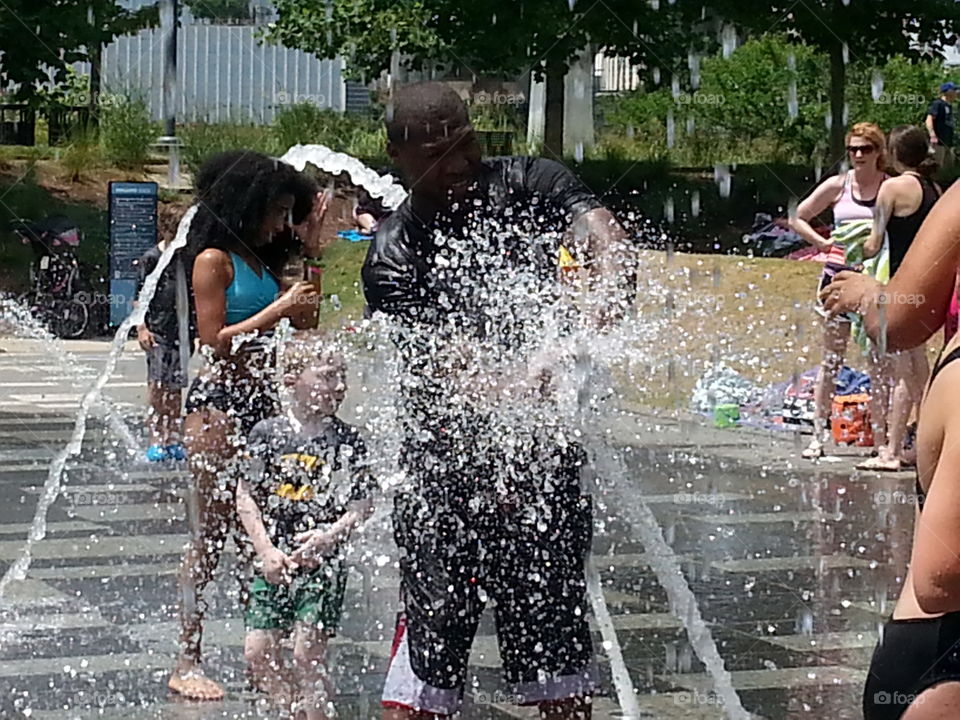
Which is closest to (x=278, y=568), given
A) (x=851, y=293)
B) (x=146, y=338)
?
(x=851, y=293)

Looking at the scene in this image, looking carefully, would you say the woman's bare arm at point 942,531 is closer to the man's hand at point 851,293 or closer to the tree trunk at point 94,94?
the man's hand at point 851,293

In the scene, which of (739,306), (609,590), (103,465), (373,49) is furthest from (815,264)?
(373,49)

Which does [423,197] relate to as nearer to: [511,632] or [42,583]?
[511,632]

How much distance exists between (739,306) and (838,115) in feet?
28.3

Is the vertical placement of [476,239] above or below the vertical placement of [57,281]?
above

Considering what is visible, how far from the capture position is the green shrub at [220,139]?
80.3 ft

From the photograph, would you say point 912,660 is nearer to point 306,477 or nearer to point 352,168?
point 306,477

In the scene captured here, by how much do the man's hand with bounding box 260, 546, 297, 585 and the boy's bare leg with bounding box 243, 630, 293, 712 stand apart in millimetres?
147

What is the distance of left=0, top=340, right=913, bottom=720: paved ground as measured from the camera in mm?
5641

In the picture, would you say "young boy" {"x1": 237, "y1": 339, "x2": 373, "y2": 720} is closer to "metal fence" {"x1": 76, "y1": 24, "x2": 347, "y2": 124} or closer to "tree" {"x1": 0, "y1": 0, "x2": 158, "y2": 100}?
"tree" {"x1": 0, "y1": 0, "x2": 158, "y2": 100}

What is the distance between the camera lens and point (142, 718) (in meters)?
5.32

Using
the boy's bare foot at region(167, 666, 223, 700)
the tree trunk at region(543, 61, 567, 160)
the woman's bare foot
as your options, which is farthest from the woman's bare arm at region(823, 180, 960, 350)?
the tree trunk at region(543, 61, 567, 160)

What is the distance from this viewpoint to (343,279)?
68.9ft

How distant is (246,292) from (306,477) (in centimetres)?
87
